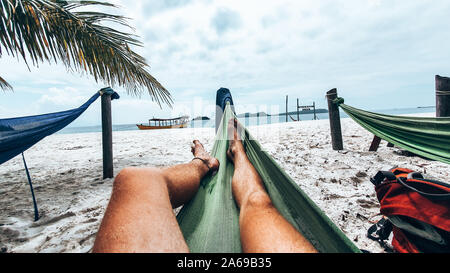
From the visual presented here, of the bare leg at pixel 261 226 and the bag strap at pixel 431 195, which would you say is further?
the bag strap at pixel 431 195

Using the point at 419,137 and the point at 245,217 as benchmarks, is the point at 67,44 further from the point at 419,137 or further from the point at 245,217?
the point at 419,137

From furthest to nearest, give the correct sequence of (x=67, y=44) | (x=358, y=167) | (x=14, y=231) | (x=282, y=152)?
1. (x=282, y=152)
2. (x=358, y=167)
3. (x=67, y=44)
4. (x=14, y=231)

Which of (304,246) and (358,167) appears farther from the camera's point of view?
(358,167)

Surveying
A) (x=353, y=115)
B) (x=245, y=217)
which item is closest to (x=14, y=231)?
(x=245, y=217)

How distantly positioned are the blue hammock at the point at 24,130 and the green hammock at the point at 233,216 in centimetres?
129

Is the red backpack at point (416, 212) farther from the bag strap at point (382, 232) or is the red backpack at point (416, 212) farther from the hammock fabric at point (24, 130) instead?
the hammock fabric at point (24, 130)

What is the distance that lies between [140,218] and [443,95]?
278 cm

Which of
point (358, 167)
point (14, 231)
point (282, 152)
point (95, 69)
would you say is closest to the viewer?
point (14, 231)

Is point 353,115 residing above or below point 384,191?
above

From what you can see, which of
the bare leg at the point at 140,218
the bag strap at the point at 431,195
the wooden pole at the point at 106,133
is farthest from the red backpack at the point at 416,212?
the wooden pole at the point at 106,133

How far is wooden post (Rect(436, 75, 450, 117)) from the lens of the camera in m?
1.72

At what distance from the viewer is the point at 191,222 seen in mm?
765

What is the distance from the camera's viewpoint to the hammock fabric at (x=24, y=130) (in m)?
1.20
